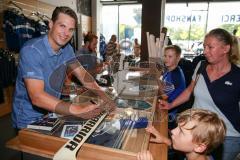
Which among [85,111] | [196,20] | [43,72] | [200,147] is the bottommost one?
[200,147]

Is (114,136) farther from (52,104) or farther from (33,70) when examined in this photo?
(33,70)

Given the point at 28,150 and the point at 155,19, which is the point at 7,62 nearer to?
the point at 155,19

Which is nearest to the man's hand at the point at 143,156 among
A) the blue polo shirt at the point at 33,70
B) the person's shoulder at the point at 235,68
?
the blue polo shirt at the point at 33,70

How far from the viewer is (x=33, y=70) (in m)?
1.41

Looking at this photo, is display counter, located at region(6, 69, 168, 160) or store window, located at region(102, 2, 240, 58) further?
store window, located at region(102, 2, 240, 58)

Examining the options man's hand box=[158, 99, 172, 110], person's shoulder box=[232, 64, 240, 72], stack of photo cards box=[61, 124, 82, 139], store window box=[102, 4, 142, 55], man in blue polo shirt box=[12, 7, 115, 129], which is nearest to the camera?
stack of photo cards box=[61, 124, 82, 139]

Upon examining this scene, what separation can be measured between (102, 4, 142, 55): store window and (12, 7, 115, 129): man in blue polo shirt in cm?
861

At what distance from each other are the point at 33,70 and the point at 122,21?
949 cm

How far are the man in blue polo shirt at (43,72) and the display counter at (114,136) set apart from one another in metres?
0.11

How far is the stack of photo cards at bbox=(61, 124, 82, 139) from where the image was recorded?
3.74 feet

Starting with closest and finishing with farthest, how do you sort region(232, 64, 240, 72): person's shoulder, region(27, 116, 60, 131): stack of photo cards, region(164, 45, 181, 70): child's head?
region(27, 116, 60, 131): stack of photo cards → region(232, 64, 240, 72): person's shoulder → region(164, 45, 181, 70): child's head

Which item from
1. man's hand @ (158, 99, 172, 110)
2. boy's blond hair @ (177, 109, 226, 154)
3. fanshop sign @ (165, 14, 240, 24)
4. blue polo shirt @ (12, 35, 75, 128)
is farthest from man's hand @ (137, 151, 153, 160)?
fanshop sign @ (165, 14, 240, 24)

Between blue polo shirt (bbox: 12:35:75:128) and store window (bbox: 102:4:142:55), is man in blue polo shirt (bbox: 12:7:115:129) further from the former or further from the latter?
store window (bbox: 102:4:142:55)

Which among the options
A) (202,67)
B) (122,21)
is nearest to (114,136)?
(202,67)
